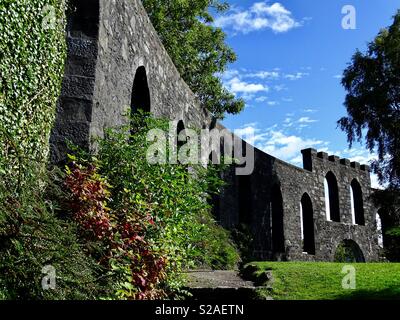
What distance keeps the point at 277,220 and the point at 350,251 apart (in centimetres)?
685

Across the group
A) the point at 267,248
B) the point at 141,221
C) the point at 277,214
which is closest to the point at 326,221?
the point at 277,214

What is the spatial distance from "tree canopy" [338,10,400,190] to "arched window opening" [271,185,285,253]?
4.67 m

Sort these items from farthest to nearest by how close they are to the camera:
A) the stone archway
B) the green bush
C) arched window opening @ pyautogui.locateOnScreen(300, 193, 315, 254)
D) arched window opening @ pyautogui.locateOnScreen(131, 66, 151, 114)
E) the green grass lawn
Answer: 1. the stone archway
2. arched window opening @ pyautogui.locateOnScreen(300, 193, 315, 254)
3. arched window opening @ pyautogui.locateOnScreen(131, 66, 151, 114)
4. the green grass lawn
5. the green bush

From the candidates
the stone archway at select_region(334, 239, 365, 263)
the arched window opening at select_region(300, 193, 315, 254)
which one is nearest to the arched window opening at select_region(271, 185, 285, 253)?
the arched window opening at select_region(300, 193, 315, 254)

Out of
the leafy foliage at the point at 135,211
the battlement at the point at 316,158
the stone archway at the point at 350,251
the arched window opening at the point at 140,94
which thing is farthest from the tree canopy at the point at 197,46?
the leafy foliage at the point at 135,211

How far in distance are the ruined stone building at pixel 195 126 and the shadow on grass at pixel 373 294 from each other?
328 centimetres

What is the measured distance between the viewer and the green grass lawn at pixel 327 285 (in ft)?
17.3

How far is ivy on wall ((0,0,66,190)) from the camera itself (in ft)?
11.9

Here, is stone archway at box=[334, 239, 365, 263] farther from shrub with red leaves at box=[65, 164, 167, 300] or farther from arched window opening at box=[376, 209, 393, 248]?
shrub with red leaves at box=[65, 164, 167, 300]

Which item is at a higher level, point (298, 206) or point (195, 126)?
point (195, 126)

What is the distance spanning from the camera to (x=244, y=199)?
13.7 metres

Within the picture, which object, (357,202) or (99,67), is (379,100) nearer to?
(357,202)

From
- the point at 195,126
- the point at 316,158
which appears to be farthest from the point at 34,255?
the point at 316,158
